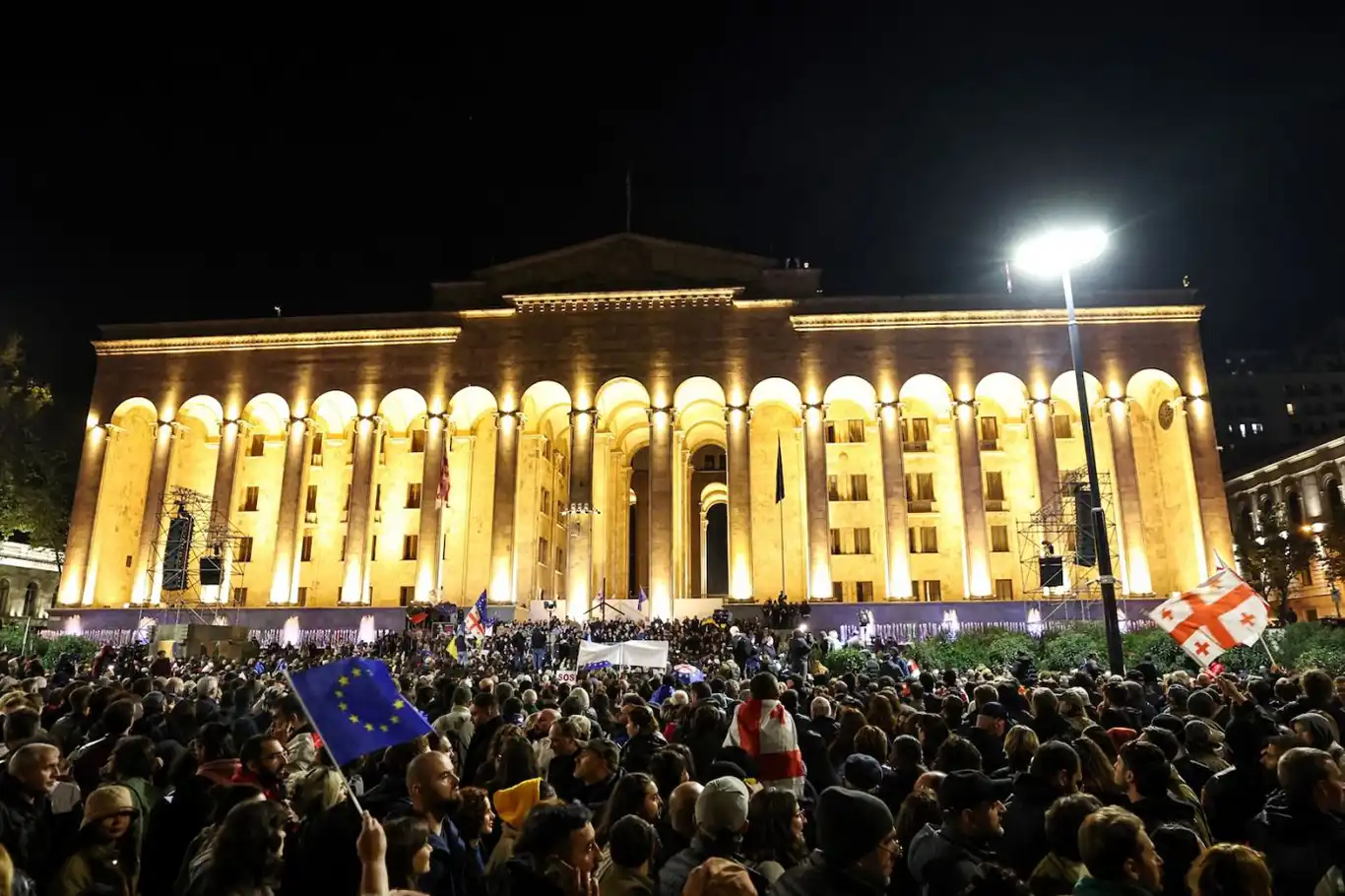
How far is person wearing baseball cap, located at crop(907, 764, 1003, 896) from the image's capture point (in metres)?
4.16

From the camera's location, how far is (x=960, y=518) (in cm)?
4066

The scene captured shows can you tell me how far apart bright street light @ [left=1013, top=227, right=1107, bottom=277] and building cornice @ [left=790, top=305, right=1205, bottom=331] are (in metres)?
26.5

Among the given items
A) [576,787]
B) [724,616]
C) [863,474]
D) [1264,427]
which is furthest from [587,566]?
[1264,427]

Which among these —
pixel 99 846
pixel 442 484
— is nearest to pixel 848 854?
pixel 99 846

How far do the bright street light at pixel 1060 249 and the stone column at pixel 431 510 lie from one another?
29257mm

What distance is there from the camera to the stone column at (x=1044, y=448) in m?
38.2

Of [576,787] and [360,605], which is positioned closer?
[576,787]

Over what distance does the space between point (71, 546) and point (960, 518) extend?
4125 cm

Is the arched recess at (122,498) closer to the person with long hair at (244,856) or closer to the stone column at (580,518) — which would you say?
the stone column at (580,518)

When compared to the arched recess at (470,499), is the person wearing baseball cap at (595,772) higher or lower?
lower

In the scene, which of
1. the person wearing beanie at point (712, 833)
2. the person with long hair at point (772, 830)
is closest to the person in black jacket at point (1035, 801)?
the person with long hair at point (772, 830)

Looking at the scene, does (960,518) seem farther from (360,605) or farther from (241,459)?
(241,459)

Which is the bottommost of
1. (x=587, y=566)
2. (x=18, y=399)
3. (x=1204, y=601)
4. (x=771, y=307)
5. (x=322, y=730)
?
(x=322, y=730)

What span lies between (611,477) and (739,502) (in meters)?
10.4
